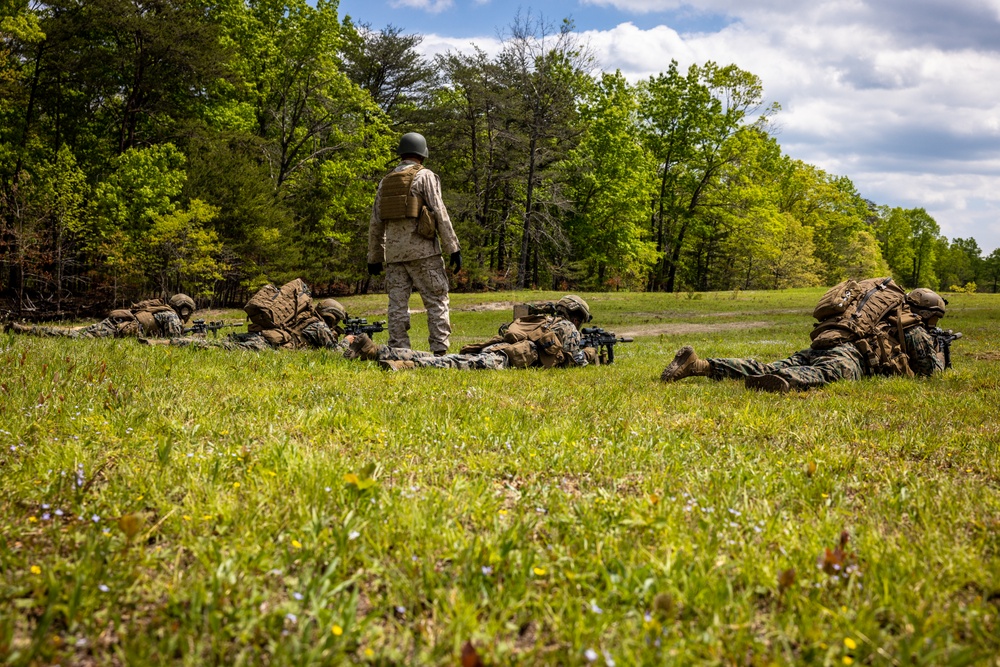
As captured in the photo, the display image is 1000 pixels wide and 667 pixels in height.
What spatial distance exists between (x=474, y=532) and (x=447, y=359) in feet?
19.1

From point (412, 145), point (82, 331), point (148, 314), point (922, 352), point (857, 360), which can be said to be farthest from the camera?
point (148, 314)

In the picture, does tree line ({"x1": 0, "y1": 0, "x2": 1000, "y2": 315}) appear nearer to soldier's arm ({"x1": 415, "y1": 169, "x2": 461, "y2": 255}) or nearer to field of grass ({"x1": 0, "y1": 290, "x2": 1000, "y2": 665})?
soldier's arm ({"x1": 415, "y1": 169, "x2": 461, "y2": 255})

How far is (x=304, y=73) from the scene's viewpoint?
3341 centimetres

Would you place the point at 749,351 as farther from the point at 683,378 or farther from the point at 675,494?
the point at 675,494

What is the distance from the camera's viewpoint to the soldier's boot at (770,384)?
6938 mm

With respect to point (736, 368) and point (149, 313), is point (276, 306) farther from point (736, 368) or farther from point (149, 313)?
point (736, 368)

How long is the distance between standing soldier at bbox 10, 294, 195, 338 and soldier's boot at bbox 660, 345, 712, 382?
9.24 metres

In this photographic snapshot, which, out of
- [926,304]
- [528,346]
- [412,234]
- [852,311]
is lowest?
[528,346]

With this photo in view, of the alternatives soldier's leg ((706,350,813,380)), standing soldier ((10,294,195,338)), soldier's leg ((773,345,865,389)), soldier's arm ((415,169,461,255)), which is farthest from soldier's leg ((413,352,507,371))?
standing soldier ((10,294,195,338))

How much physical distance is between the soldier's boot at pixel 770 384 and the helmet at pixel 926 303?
3.03 metres

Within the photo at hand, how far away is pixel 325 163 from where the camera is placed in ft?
114

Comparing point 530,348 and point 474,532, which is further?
point 530,348

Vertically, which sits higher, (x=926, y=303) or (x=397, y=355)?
(x=926, y=303)

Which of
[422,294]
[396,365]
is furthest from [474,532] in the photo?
[422,294]
